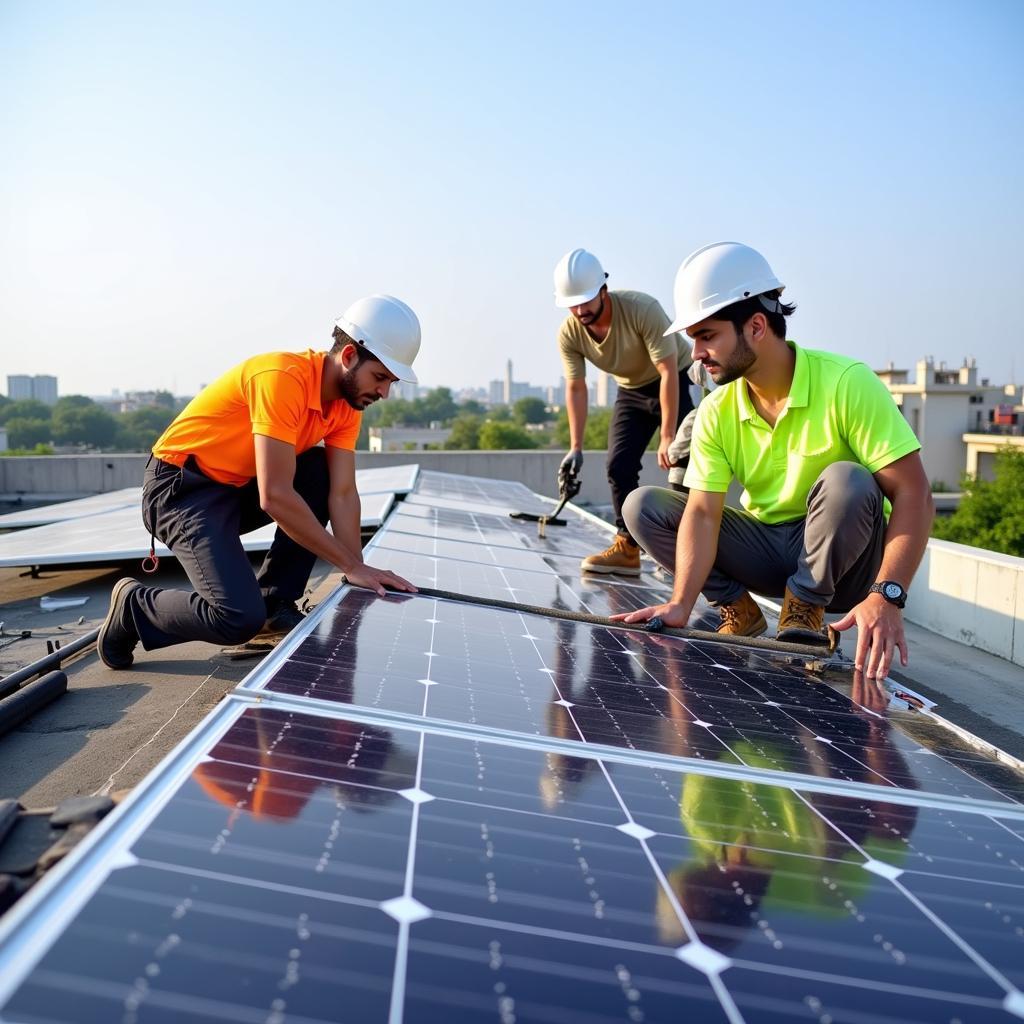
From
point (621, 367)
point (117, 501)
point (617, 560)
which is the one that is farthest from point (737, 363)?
point (117, 501)

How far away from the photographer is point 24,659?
506 centimetres

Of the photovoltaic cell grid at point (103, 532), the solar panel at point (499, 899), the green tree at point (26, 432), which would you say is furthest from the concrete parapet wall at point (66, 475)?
the green tree at point (26, 432)

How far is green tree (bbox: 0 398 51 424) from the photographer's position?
79.4m

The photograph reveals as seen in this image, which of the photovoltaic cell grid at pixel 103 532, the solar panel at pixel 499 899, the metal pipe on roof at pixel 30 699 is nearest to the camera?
the solar panel at pixel 499 899

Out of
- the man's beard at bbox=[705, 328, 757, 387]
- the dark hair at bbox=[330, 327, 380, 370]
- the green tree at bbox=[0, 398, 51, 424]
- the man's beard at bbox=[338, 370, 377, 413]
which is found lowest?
the man's beard at bbox=[338, 370, 377, 413]

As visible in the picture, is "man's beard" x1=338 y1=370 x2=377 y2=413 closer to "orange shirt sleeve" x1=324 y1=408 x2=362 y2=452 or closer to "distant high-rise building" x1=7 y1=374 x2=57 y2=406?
"orange shirt sleeve" x1=324 y1=408 x2=362 y2=452

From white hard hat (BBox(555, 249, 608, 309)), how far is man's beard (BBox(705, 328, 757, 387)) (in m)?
2.37

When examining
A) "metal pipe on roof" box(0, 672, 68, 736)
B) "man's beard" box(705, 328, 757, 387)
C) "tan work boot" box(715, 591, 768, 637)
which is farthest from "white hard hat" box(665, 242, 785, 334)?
"metal pipe on roof" box(0, 672, 68, 736)

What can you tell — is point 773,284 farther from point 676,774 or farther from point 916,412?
point 916,412

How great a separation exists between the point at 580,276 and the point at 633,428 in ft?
4.38

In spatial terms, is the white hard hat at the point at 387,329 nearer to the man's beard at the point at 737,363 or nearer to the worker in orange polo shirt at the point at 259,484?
the worker in orange polo shirt at the point at 259,484

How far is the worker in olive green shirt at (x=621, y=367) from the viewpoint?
649cm

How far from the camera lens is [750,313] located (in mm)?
4246

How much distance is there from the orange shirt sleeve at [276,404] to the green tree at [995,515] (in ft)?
136
